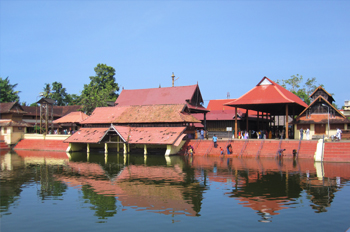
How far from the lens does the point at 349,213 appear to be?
11633 mm

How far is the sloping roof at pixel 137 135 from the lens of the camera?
31.4 m

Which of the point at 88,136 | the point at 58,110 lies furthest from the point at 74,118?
the point at 58,110

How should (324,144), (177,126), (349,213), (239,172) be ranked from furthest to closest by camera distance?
(177,126) → (324,144) → (239,172) → (349,213)

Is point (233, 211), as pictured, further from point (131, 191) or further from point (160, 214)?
point (131, 191)

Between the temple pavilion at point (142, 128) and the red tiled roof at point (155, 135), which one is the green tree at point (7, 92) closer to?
the temple pavilion at point (142, 128)

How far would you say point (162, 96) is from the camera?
1686 inches

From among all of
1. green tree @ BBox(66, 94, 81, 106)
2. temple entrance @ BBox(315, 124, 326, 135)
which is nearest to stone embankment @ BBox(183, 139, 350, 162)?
temple entrance @ BBox(315, 124, 326, 135)

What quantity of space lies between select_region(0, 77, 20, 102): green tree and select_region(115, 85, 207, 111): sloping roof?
28.3 meters

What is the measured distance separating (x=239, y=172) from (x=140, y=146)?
52.5ft

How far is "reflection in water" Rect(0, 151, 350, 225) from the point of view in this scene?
503 inches

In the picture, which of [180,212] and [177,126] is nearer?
[180,212]

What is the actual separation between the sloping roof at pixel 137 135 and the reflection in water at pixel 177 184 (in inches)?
279

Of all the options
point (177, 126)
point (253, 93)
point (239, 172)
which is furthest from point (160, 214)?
point (253, 93)

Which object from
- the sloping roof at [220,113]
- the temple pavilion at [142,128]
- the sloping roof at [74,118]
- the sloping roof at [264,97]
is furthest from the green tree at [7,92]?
the sloping roof at [264,97]
